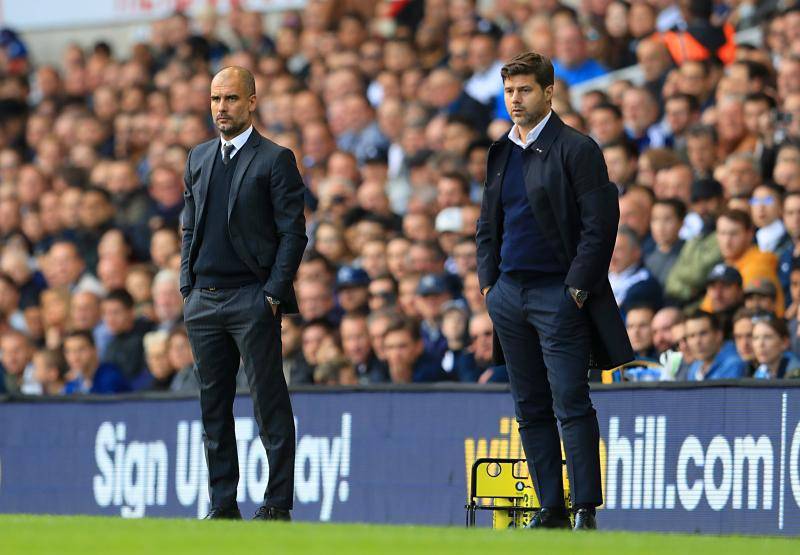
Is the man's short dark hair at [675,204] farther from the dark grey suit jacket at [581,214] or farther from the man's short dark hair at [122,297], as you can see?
the man's short dark hair at [122,297]

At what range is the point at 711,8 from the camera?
14.9m

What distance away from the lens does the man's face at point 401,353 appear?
1234 cm

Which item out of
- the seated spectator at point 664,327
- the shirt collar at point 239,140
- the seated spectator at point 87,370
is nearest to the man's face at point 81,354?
the seated spectator at point 87,370

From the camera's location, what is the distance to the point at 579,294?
8.13 metres

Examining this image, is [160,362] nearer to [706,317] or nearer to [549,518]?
[706,317]

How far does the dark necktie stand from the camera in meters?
8.98

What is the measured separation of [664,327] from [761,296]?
25.9 inches

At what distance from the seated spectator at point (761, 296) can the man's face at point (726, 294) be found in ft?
0.32

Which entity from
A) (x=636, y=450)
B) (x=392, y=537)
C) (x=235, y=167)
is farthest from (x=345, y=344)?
(x=392, y=537)

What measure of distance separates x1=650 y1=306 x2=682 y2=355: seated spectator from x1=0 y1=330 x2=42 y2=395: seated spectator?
6.20 metres

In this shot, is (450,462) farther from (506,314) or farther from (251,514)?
(506,314)

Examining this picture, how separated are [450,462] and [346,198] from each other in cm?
480

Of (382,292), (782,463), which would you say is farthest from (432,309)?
(782,463)

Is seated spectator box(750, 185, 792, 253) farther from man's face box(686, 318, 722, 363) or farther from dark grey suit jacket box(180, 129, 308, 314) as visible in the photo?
dark grey suit jacket box(180, 129, 308, 314)
